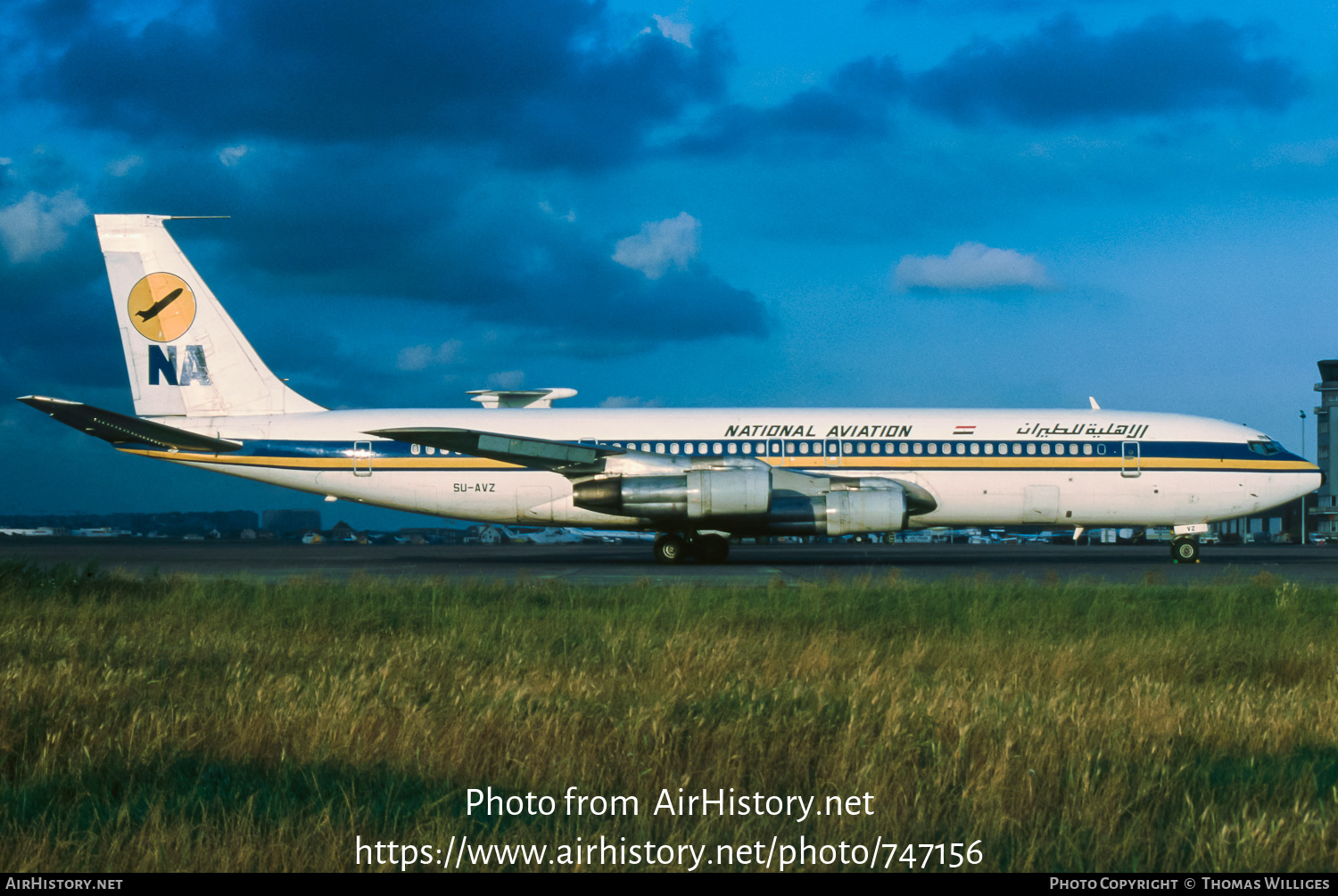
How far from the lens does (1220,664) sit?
8.02 meters

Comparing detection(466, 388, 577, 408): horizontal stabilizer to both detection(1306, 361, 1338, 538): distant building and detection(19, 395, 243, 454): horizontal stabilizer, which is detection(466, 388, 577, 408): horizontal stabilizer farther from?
detection(1306, 361, 1338, 538): distant building

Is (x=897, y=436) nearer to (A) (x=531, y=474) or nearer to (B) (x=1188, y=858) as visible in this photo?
(A) (x=531, y=474)

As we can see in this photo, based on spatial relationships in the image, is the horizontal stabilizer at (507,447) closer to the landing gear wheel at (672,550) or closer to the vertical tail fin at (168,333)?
the landing gear wheel at (672,550)

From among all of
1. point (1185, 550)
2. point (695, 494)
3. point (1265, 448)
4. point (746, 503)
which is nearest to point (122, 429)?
point (695, 494)

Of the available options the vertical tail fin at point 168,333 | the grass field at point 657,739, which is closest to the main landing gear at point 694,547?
the vertical tail fin at point 168,333

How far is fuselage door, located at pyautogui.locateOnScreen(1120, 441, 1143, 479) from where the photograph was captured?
83.1ft

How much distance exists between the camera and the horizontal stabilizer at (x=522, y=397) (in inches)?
1097

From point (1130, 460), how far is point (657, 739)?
23695 mm

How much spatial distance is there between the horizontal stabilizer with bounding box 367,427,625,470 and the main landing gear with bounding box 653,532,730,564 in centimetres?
280

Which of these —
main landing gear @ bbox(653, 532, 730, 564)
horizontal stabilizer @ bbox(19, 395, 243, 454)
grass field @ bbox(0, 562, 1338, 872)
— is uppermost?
horizontal stabilizer @ bbox(19, 395, 243, 454)

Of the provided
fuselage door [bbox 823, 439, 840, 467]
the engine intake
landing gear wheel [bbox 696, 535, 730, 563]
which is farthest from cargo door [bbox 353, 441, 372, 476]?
fuselage door [bbox 823, 439, 840, 467]

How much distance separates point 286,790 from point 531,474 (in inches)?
812

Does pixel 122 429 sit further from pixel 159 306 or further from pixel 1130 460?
pixel 1130 460
